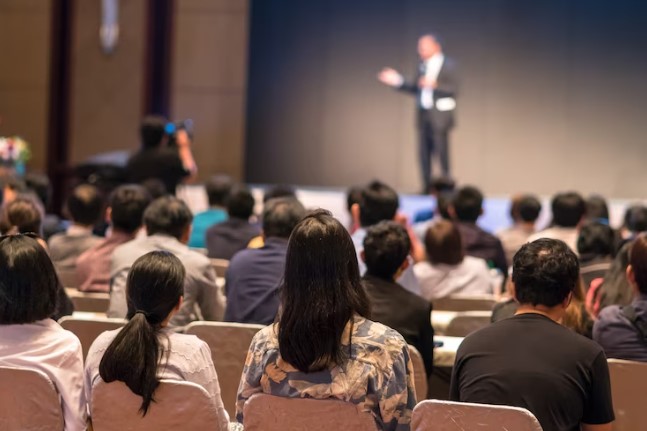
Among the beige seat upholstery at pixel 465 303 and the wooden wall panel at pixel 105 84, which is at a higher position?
the wooden wall panel at pixel 105 84

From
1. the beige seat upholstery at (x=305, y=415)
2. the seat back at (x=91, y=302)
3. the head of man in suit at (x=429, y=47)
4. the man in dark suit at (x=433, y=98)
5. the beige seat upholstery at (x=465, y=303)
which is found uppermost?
the head of man in suit at (x=429, y=47)

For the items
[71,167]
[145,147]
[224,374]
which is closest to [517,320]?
[224,374]

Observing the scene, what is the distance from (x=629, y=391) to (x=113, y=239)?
250 centimetres

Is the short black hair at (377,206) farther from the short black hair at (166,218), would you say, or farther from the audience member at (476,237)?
the short black hair at (166,218)

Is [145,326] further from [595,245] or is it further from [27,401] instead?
[595,245]

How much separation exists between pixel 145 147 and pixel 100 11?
5020 millimetres

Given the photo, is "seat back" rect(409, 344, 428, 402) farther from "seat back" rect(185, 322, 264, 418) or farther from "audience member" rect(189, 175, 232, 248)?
"audience member" rect(189, 175, 232, 248)

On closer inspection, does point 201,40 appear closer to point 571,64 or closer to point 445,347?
point 571,64

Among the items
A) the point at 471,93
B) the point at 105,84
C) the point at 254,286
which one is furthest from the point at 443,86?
the point at 254,286

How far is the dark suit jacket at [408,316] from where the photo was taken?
3455 mm

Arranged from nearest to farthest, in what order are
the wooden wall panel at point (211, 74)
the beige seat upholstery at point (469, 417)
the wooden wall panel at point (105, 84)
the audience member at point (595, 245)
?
the beige seat upholstery at point (469, 417)
the audience member at point (595, 245)
the wooden wall panel at point (105, 84)
the wooden wall panel at point (211, 74)

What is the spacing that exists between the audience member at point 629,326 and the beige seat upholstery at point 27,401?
175 cm

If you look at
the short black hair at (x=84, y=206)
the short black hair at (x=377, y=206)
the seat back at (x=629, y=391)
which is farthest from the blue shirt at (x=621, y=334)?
the short black hair at (x=84, y=206)

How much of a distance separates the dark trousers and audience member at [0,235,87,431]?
7814mm
